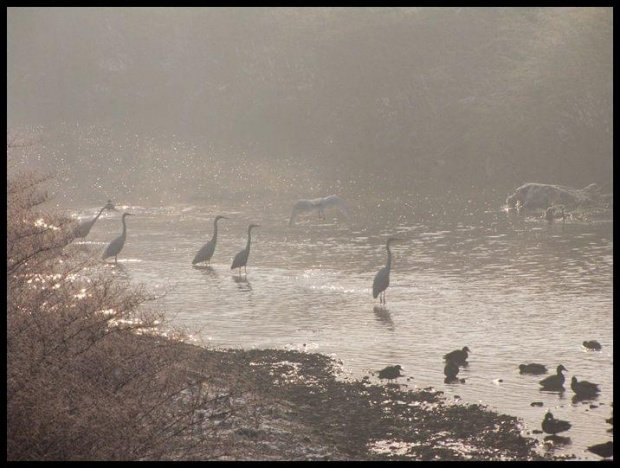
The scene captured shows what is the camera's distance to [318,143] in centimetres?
7369

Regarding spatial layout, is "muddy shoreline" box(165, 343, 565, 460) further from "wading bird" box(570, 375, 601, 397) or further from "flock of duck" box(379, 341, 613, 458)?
"wading bird" box(570, 375, 601, 397)

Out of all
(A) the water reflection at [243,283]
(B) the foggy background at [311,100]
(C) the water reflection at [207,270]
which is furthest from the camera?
(B) the foggy background at [311,100]

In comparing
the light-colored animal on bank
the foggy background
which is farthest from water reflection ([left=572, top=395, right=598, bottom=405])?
the foggy background

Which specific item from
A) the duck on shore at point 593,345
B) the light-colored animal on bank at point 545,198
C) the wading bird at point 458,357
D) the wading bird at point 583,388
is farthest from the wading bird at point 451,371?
the light-colored animal on bank at point 545,198

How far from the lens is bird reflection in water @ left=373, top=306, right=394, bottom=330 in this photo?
2672 cm

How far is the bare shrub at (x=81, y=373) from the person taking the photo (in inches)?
488

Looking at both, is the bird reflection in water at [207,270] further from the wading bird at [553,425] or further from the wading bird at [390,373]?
the wading bird at [553,425]

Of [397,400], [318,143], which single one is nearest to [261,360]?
[397,400]

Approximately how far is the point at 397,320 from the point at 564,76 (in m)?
49.8

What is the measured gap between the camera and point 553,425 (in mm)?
17547

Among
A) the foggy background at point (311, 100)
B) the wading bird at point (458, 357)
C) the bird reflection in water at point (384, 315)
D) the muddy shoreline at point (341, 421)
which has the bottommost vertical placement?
the muddy shoreline at point (341, 421)

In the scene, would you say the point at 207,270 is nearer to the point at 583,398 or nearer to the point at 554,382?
the point at 554,382

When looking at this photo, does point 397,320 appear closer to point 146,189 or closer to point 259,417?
point 259,417

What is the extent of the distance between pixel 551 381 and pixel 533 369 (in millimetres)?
1255
